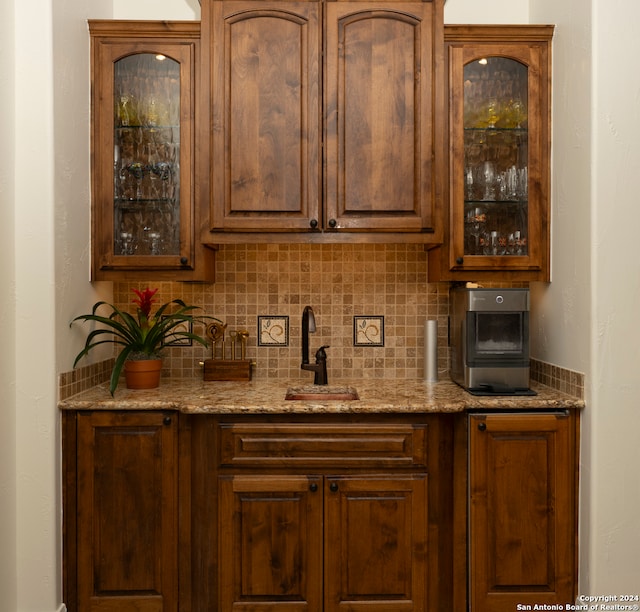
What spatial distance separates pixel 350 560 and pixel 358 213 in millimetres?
1381

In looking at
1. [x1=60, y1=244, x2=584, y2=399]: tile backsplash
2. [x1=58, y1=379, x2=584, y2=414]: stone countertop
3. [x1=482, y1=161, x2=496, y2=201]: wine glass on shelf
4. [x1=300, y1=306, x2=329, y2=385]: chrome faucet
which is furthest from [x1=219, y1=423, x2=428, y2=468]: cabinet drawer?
[x1=482, y1=161, x2=496, y2=201]: wine glass on shelf

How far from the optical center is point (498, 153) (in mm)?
2455

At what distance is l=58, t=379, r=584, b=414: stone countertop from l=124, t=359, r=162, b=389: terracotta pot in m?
0.05

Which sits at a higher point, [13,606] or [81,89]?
[81,89]

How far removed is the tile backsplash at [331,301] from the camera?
9.20 ft

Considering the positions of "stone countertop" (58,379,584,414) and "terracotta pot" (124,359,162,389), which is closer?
"stone countertop" (58,379,584,414)

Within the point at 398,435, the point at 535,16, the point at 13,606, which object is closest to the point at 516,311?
the point at 398,435

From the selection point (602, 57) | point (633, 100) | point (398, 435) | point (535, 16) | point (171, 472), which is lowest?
point (171, 472)

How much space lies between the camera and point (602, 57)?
2117 mm

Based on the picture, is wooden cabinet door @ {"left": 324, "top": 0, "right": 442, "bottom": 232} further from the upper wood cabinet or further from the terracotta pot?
the terracotta pot

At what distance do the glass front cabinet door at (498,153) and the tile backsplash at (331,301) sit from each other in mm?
389

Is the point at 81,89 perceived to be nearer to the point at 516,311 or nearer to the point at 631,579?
the point at 516,311

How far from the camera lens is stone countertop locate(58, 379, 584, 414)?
2.16 m

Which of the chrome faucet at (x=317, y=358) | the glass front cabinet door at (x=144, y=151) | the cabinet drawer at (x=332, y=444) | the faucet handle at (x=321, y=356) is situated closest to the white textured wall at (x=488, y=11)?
the glass front cabinet door at (x=144, y=151)
